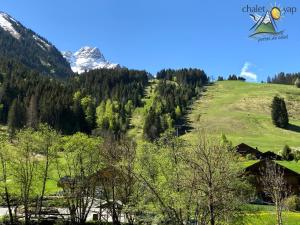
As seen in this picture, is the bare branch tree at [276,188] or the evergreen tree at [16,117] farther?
the evergreen tree at [16,117]

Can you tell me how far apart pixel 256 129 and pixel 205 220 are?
154m

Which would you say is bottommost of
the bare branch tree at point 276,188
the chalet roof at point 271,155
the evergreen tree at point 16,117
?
the chalet roof at point 271,155

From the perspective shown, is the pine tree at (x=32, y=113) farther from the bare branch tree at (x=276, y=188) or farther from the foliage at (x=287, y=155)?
the bare branch tree at (x=276, y=188)

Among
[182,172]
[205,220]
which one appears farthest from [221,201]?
[182,172]

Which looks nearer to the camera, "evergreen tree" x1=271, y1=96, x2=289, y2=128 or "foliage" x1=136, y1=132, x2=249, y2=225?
"foliage" x1=136, y1=132, x2=249, y2=225

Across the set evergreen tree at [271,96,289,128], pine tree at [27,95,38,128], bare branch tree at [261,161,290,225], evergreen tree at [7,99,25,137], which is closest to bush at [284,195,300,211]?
bare branch tree at [261,161,290,225]

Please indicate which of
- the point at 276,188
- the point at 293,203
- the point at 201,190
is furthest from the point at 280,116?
the point at 201,190

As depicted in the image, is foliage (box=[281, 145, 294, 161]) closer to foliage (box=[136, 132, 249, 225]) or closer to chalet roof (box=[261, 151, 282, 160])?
chalet roof (box=[261, 151, 282, 160])

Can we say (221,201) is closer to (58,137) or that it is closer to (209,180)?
(209,180)

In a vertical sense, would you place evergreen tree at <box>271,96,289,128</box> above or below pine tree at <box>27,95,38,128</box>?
below

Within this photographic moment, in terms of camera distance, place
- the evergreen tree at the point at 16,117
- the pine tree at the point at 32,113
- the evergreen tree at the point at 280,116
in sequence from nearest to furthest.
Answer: the evergreen tree at the point at 16,117 → the pine tree at the point at 32,113 → the evergreen tree at the point at 280,116

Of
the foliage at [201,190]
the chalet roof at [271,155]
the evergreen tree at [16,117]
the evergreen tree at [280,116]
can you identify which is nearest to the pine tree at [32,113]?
the evergreen tree at [16,117]

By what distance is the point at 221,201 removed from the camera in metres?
30.8

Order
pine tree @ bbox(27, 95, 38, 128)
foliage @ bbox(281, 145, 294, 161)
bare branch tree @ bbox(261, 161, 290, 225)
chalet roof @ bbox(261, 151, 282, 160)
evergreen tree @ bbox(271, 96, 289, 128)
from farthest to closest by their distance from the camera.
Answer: evergreen tree @ bbox(271, 96, 289, 128)
pine tree @ bbox(27, 95, 38, 128)
chalet roof @ bbox(261, 151, 282, 160)
foliage @ bbox(281, 145, 294, 161)
bare branch tree @ bbox(261, 161, 290, 225)
